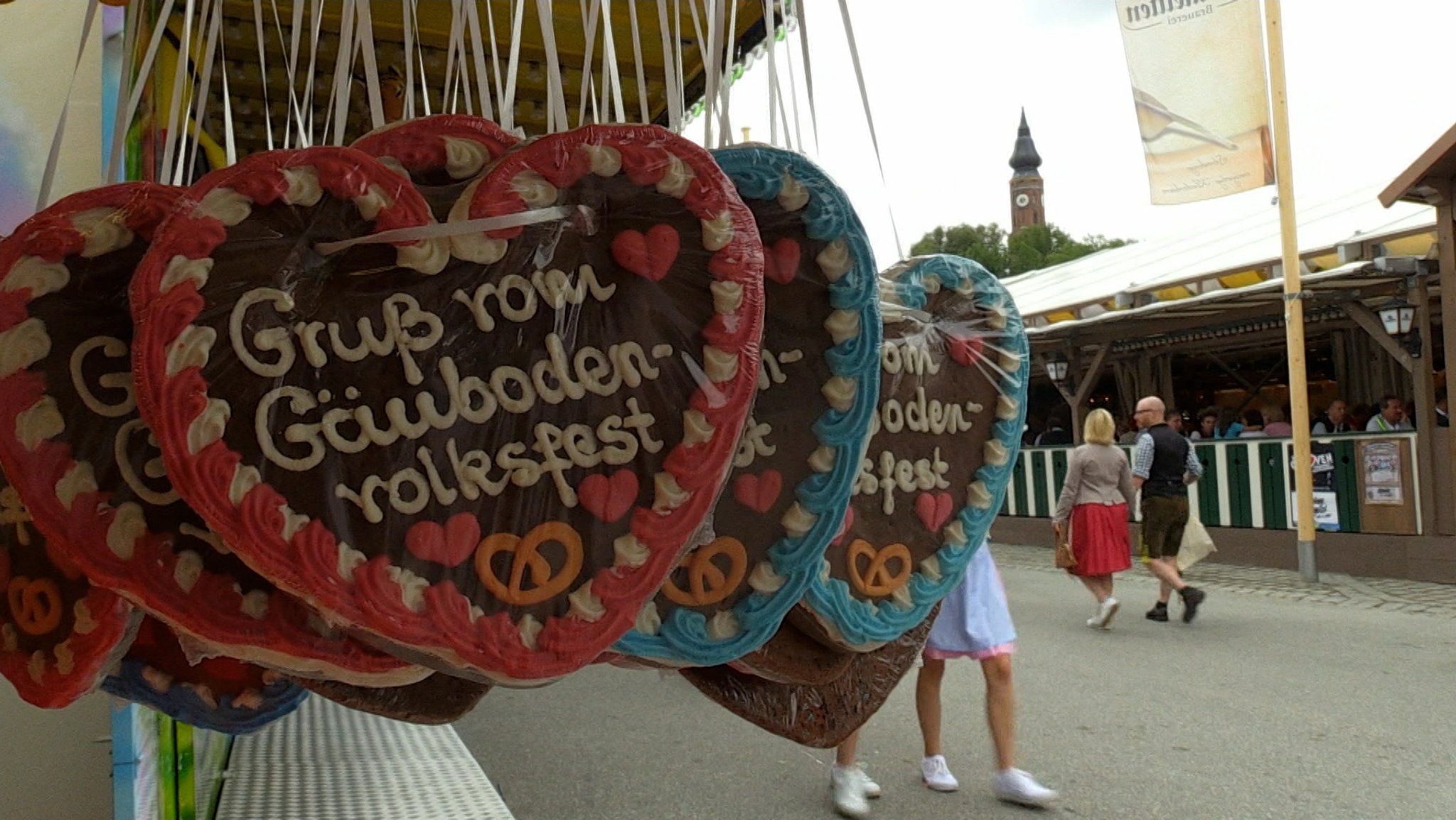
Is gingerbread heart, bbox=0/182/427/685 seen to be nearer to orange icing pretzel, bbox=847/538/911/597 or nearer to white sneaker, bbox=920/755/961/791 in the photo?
orange icing pretzel, bbox=847/538/911/597

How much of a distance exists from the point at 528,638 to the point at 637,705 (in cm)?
549

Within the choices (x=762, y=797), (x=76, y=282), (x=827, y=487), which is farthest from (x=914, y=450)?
(x=762, y=797)

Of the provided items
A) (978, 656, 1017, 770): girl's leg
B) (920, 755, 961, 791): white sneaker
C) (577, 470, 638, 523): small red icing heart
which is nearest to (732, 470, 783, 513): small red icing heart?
(577, 470, 638, 523): small red icing heart

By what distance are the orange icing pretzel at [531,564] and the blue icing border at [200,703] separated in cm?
36

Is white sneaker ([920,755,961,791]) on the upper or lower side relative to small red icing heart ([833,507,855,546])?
lower

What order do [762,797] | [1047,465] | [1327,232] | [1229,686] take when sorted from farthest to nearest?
1. [1047,465]
2. [1327,232]
3. [1229,686]
4. [762,797]

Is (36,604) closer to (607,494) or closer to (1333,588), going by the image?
(607,494)

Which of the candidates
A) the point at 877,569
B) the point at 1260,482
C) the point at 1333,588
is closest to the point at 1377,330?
the point at 1260,482

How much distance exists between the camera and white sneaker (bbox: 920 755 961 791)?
4.57 m

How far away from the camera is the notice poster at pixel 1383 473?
9758 mm

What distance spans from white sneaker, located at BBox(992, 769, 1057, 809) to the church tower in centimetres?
7394

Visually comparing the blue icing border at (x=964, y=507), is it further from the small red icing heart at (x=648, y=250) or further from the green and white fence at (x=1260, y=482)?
the green and white fence at (x=1260, y=482)

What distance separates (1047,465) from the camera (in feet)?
46.0

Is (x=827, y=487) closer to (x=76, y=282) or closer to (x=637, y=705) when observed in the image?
(x=76, y=282)
